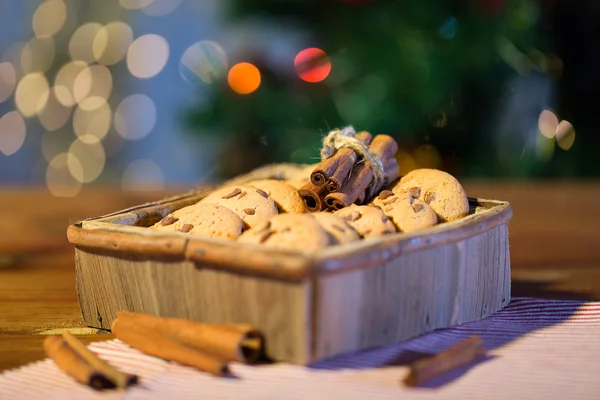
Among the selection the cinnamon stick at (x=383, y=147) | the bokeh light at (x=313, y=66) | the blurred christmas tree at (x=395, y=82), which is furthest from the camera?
the bokeh light at (x=313, y=66)

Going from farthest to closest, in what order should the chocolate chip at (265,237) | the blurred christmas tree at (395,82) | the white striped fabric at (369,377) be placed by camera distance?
the blurred christmas tree at (395,82)
the chocolate chip at (265,237)
the white striped fabric at (369,377)

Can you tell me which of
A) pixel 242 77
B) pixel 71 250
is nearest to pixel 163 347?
pixel 71 250

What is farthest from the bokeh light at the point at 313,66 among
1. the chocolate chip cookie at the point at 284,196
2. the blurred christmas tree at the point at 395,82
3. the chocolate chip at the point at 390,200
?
the chocolate chip at the point at 390,200

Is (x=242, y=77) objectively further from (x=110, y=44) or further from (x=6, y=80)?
(x=6, y=80)

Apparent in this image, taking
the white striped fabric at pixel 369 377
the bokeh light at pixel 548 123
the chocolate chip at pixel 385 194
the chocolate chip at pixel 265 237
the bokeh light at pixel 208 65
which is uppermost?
Answer: the bokeh light at pixel 208 65

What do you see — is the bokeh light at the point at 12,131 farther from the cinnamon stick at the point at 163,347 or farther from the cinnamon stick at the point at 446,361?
the cinnamon stick at the point at 446,361

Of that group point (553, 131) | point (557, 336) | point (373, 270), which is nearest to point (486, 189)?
point (553, 131)

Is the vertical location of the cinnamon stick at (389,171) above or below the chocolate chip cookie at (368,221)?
above
